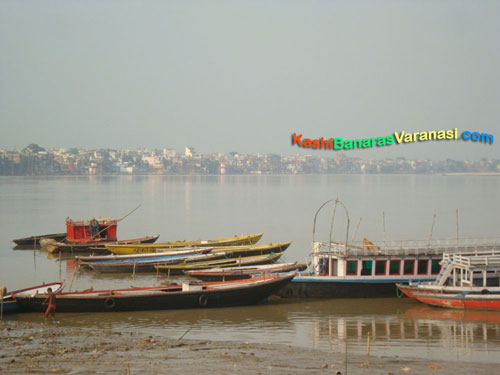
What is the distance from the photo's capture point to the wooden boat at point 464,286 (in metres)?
21.2

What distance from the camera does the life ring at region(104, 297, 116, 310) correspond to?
21188 mm

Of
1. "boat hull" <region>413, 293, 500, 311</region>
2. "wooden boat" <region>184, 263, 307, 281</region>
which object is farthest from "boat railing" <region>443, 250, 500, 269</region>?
"wooden boat" <region>184, 263, 307, 281</region>

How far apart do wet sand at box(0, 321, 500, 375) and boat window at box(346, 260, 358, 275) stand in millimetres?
7553

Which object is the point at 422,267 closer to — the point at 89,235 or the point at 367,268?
the point at 367,268

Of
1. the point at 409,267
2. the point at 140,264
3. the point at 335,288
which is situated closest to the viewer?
the point at 335,288

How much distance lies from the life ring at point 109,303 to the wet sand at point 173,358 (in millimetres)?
3347

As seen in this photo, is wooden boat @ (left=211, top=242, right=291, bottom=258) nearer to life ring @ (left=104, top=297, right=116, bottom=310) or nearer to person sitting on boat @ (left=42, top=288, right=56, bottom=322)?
→ life ring @ (left=104, top=297, right=116, bottom=310)

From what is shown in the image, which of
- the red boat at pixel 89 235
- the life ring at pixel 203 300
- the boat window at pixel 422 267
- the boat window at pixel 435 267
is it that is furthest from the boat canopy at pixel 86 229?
the boat window at pixel 435 267

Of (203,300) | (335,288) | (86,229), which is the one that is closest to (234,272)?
(335,288)

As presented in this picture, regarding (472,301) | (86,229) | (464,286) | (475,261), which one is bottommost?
(472,301)

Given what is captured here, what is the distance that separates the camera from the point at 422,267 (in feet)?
80.3

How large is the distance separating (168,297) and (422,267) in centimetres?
1027

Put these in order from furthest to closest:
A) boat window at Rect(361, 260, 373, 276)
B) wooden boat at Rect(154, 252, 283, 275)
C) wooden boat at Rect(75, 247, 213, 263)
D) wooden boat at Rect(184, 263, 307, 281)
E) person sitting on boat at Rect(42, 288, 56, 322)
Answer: wooden boat at Rect(75, 247, 213, 263) < wooden boat at Rect(154, 252, 283, 275) < wooden boat at Rect(184, 263, 307, 281) < boat window at Rect(361, 260, 373, 276) < person sitting on boat at Rect(42, 288, 56, 322)

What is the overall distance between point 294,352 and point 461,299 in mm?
7993
